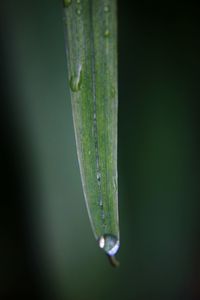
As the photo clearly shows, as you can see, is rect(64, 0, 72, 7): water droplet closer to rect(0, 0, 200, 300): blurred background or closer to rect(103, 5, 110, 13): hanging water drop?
rect(103, 5, 110, 13): hanging water drop

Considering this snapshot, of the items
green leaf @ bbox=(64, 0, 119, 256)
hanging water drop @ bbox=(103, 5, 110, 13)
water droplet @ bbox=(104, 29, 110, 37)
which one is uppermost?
hanging water drop @ bbox=(103, 5, 110, 13)

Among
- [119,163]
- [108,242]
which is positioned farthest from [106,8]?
[119,163]

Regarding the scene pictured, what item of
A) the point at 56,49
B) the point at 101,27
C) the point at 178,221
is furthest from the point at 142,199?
the point at 101,27

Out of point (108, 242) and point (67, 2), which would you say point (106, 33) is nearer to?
point (67, 2)

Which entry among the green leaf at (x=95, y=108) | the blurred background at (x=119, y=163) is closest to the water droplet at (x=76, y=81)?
the green leaf at (x=95, y=108)

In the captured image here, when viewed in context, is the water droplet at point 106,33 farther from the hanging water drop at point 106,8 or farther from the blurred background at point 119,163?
the blurred background at point 119,163

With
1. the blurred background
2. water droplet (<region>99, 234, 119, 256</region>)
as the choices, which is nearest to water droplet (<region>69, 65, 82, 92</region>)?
water droplet (<region>99, 234, 119, 256</region>)

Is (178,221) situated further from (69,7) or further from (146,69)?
(69,7)
